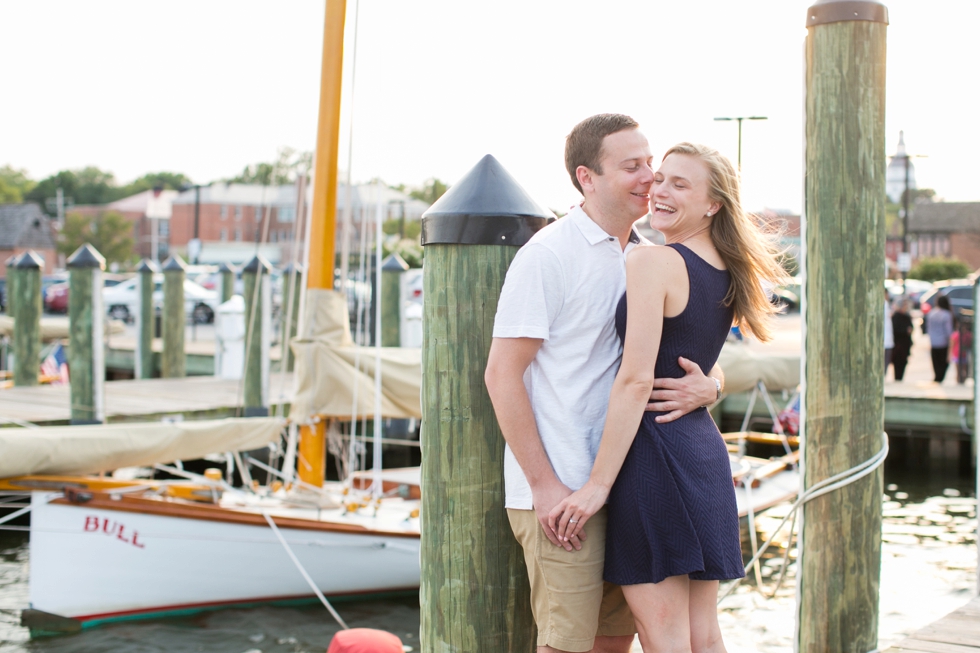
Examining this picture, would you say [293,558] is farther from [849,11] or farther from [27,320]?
[27,320]

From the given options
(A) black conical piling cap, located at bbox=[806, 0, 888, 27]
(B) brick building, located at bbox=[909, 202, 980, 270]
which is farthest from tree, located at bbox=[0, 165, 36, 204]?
(A) black conical piling cap, located at bbox=[806, 0, 888, 27]

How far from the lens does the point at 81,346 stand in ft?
37.4

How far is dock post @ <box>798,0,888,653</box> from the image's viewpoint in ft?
11.1

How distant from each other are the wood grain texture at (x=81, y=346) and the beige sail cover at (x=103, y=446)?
4153mm

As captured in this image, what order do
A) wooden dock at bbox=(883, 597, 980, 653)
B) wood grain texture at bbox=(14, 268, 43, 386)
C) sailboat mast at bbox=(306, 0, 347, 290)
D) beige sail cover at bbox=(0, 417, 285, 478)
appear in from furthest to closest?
1. wood grain texture at bbox=(14, 268, 43, 386)
2. sailboat mast at bbox=(306, 0, 347, 290)
3. beige sail cover at bbox=(0, 417, 285, 478)
4. wooden dock at bbox=(883, 597, 980, 653)

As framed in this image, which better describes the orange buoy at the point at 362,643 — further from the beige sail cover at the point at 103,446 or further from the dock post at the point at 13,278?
the dock post at the point at 13,278

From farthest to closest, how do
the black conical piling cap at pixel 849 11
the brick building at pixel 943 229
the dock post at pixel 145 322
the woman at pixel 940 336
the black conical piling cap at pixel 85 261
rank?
the brick building at pixel 943 229, the dock post at pixel 145 322, the woman at pixel 940 336, the black conical piling cap at pixel 85 261, the black conical piling cap at pixel 849 11

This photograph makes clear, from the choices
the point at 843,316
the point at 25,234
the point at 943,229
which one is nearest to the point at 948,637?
the point at 843,316

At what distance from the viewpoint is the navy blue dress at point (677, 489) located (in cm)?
227

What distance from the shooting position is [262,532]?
743cm

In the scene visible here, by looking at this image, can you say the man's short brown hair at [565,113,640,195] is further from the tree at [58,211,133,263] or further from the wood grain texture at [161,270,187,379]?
the tree at [58,211,133,263]

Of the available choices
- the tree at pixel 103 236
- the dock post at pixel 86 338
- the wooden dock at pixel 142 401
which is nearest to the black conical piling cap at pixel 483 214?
the wooden dock at pixel 142 401

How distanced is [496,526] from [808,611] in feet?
5.82

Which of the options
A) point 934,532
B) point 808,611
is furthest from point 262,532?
point 934,532
